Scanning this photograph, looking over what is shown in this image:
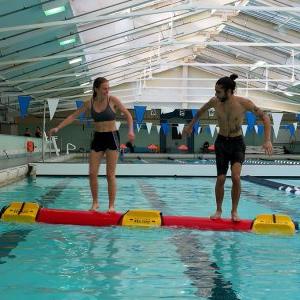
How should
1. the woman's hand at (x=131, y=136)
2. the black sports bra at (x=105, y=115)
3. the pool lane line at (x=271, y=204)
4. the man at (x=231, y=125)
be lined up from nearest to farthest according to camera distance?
the man at (x=231, y=125)
the woman's hand at (x=131, y=136)
the black sports bra at (x=105, y=115)
the pool lane line at (x=271, y=204)

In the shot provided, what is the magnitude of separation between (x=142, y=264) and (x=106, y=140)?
190cm

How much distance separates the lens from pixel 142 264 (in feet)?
12.4

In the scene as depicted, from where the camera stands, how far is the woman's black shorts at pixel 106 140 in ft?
17.7

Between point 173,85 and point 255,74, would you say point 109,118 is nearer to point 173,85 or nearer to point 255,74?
point 255,74

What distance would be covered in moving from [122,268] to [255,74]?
2646 cm

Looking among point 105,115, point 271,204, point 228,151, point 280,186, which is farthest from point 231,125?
point 280,186

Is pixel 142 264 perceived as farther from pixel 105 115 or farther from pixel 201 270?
pixel 105 115

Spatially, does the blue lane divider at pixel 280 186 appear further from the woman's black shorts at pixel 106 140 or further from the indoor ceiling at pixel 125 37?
the woman's black shorts at pixel 106 140

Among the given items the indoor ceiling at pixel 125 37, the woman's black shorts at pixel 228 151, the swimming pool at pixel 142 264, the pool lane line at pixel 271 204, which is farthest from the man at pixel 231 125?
the indoor ceiling at pixel 125 37

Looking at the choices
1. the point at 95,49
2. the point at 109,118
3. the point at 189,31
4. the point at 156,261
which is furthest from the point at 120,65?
the point at 156,261

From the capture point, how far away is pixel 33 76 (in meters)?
19.2

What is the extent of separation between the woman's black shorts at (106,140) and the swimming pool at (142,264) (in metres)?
0.79

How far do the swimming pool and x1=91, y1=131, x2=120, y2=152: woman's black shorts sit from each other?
79 cm

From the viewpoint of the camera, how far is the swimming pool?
310cm
